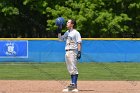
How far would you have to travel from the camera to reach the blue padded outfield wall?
28.8 metres

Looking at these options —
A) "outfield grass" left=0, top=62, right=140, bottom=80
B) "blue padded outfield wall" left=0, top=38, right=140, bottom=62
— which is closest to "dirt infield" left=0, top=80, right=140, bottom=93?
"outfield grass" left=0, top=62, right=140, bottom=80

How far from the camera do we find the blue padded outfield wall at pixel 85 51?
94.4 ft

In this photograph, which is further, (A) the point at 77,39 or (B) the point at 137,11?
(B) the point at 137,11

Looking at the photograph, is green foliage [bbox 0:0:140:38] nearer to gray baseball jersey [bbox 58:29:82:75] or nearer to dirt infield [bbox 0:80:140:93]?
dirt infield [bbox 0:80:140:93]

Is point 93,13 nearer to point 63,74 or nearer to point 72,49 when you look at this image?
point 63,74

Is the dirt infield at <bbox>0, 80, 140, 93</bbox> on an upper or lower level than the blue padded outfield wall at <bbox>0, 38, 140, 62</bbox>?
upper

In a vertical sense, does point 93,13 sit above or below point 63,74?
above

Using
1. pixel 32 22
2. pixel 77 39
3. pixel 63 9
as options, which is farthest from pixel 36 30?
pixel 77 39

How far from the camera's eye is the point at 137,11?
1485 inches

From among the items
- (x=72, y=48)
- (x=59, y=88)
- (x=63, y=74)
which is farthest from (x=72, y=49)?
(x=63, y=74)

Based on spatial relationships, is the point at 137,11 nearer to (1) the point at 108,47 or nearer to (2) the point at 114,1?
(2) the point at 114,1

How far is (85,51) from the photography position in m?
28.9

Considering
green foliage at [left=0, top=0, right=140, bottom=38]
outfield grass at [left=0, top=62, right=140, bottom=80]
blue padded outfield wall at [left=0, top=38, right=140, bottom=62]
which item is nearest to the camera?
outfield grass at [left=0, top=62, right=140, bottom=80]

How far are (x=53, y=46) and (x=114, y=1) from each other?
10089 mm
